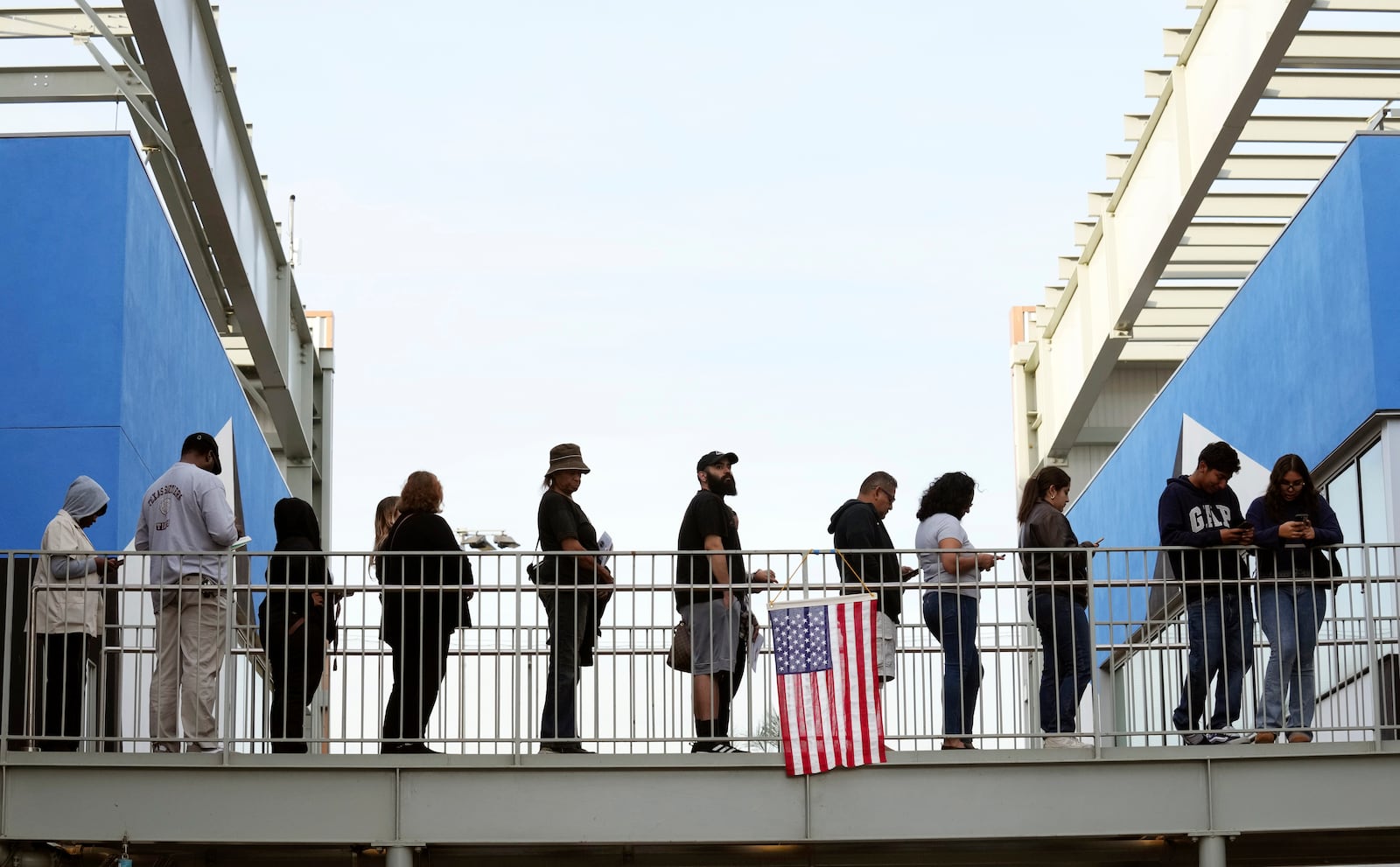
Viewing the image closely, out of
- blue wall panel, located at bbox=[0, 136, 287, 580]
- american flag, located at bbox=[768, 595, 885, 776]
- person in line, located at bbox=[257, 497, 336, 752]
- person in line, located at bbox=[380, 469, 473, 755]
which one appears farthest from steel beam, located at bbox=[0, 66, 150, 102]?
american flag, located at bbox=[768, 595, 885, 776]

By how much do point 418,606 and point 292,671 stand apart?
1.02m

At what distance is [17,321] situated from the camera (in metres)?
16.4

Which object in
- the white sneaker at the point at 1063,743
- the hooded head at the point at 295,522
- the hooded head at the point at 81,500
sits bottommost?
the white sneaker at the point at 1063,743

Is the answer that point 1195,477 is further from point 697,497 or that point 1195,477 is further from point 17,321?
point 17,321

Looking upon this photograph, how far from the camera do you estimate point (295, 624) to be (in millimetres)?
12516

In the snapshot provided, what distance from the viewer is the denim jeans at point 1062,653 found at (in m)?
12.4

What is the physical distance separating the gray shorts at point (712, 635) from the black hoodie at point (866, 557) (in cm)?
86

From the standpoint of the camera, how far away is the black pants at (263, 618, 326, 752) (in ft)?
40.1

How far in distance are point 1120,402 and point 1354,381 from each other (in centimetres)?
1576

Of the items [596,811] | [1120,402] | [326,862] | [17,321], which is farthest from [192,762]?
[1120,402]

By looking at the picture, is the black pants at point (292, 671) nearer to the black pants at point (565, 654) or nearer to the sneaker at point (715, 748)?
the black pants at point (565, 654)

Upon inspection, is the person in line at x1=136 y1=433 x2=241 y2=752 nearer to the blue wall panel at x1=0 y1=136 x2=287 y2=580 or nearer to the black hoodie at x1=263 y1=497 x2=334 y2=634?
the black hoodie at x1=263 y1=497 x2=334 y2=634

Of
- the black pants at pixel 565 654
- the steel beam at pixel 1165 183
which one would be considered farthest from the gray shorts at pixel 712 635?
the steel beam at pixel 1165 183

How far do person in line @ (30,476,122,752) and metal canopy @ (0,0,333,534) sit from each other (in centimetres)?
570
